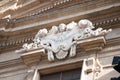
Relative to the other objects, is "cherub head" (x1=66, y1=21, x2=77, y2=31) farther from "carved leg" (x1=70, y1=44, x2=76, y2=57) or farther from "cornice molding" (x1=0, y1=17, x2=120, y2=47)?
"carved leg" (x1=70, y1=44, x2=76, y2=57)

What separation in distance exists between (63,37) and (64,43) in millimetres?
267

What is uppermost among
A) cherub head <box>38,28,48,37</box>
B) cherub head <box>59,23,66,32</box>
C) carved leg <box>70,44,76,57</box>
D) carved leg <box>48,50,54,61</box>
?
cherub head <box>59,23,66,32</box>

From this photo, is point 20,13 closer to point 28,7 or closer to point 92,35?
point 28,7

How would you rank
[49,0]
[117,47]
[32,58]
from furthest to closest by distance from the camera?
[49,0], [32,58], [117,47]

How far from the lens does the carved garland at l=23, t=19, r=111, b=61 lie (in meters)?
12.5

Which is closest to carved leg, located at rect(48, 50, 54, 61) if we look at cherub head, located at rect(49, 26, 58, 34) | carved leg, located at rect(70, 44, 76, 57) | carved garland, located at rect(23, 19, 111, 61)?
carved garland, located at rect(23, 19, 111, 61)

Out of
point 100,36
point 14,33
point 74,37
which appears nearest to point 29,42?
point 14,33

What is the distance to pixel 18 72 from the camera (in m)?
13.1

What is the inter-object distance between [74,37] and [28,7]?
12.2 feet

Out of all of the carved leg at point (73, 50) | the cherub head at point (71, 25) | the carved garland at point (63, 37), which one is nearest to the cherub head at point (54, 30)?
the carved garland at point (63, 37)

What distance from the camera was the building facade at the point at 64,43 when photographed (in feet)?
39.8

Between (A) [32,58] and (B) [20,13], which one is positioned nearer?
(A) [32,58]

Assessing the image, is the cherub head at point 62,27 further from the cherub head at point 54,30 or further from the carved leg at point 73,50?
the carved leg at point 73,50

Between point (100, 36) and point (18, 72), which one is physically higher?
point (100, 36)
